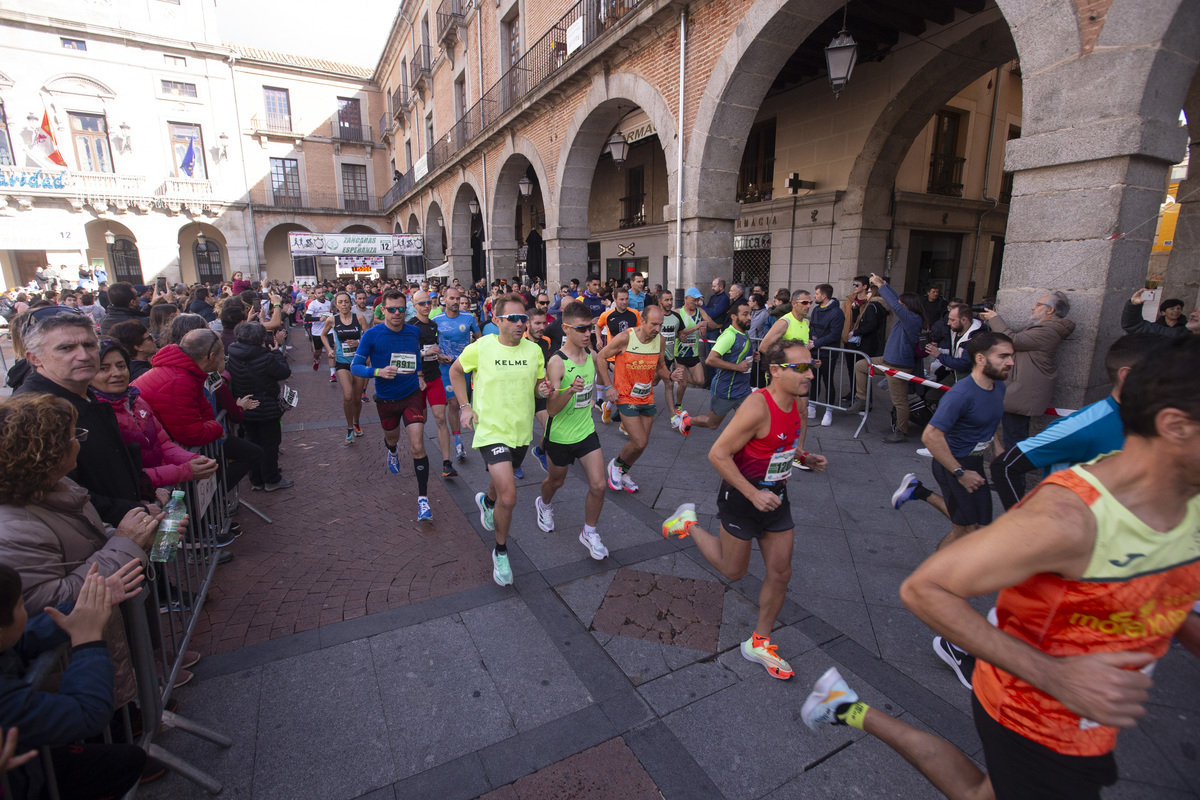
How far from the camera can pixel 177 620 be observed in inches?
129

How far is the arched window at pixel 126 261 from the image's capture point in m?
30.9

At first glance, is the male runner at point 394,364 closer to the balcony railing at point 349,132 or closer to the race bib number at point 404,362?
the race bib number at point 404,362

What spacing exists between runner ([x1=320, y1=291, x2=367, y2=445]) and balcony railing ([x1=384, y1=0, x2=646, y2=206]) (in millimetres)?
7688

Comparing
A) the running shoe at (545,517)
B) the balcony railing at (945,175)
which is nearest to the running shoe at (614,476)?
the running shoe at (545,517)

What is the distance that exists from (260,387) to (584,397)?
3411mm

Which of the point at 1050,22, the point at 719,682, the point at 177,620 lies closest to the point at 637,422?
the point at 719,682

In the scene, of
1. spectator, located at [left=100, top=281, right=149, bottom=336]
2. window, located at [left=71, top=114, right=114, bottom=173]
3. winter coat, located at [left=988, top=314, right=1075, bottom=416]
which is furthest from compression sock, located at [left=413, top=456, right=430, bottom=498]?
window, located at [left=71, top=114, right=114, bottom=173]

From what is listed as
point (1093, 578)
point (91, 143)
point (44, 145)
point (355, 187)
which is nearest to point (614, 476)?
point (1093, 578)

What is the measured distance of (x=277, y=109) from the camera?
121ft

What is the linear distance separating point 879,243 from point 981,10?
14.0 feet

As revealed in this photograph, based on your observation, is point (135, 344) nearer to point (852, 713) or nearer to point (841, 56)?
point (852, 713)

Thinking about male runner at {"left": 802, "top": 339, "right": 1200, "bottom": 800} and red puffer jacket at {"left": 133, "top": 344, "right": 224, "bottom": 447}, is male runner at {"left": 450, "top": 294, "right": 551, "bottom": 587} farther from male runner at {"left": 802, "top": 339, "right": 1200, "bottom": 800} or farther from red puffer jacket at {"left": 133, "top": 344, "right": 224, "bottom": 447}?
male runner at {"left": 802, "top": 339, "right": 1200, "bottom": 800}

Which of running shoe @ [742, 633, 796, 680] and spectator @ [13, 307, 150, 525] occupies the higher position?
spectator @ [13, 307, 150, 525]

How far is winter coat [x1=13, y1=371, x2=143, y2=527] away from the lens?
261 centimetres
